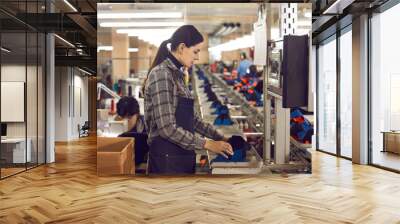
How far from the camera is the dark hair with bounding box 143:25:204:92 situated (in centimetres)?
624

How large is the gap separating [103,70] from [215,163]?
208 cm

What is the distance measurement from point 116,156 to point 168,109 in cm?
108

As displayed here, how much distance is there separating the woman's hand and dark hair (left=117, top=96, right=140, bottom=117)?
1105 mm

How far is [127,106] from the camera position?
6238 millimetres

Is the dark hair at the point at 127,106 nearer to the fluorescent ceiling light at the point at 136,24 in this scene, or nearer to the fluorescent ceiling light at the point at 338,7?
the fluorescent ceiling light at the point at 136,24

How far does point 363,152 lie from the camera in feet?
26.2

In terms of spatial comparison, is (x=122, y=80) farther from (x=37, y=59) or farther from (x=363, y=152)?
(x=363, y=152)

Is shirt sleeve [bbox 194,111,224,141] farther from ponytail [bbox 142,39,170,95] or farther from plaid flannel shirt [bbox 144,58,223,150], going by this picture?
ponytail [bbox 142,39,170,95]

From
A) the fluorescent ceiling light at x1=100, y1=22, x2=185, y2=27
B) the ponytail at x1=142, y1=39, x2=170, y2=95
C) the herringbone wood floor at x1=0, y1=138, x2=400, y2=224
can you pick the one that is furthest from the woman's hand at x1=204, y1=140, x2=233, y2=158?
the fluorescent ceiling light at x1=100, y1=22, x2=185, y2=27

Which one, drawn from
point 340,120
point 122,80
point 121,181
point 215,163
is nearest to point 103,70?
point 122,80

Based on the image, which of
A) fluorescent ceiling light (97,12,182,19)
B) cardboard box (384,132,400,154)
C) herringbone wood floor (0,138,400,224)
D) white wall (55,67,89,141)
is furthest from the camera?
white wall (55,67,89,141)

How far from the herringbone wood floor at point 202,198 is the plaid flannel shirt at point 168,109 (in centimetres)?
59

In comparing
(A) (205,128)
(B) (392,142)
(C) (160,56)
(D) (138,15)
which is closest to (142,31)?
(D) (138,15)

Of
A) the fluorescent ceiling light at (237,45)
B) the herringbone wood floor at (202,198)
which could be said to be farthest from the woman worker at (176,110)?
the herringbone wood floor at (202,198)
